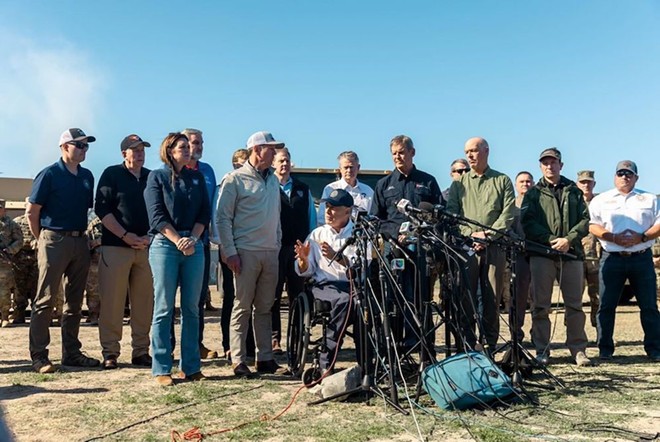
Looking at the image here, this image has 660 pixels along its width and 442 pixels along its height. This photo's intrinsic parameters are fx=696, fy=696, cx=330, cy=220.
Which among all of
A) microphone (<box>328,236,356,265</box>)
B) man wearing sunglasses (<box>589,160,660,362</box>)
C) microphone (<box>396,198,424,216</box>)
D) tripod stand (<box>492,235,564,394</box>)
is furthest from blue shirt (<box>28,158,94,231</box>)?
man wearing sunglasses (<box>589,160,660,362</box>)

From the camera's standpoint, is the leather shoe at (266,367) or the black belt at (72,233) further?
the black belt at (72,233)

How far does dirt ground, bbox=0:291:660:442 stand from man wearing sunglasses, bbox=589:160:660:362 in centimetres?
95

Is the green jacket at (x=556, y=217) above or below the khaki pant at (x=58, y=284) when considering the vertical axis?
above

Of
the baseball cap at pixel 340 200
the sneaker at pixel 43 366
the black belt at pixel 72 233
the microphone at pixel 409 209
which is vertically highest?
the baseball cap at pixel 340 200

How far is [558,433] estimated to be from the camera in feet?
13.5

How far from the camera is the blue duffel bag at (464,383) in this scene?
470 centimetres

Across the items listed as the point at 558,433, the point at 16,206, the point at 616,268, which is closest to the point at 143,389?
the point at 558,433

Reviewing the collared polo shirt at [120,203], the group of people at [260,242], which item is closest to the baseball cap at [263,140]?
the group of people at [260,242]

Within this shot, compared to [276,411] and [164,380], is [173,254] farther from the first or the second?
[276,411]

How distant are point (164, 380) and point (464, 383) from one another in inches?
95.7

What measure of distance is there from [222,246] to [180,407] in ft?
5.79

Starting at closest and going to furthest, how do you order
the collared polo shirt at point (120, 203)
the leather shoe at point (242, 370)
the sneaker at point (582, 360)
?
the leather shoe at point (242, 370) → the collared polo shirt at point (120, 203) → the sneaker at point (582, 360)

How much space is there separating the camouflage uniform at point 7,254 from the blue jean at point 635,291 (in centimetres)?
795

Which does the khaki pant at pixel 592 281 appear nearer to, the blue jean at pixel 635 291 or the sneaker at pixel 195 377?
the blue jean at pixel 635 291
